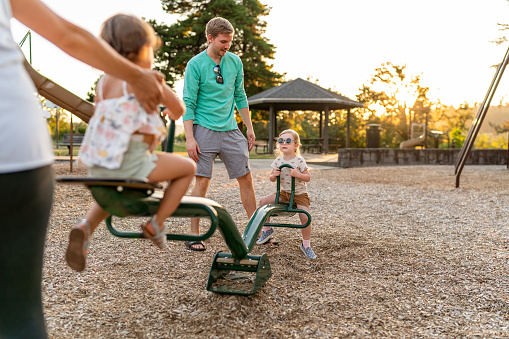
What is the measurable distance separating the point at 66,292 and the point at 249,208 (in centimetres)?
169

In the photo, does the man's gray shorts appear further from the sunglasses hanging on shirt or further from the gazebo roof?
the gazebo roof

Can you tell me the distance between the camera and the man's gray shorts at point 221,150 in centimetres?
388

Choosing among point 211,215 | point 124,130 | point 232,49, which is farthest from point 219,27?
point 232,49

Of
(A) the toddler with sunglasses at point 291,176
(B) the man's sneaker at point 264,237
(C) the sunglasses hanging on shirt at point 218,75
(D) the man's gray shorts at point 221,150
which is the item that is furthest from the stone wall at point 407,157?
(C) the sunglasses hanging on shirt at point 218,75

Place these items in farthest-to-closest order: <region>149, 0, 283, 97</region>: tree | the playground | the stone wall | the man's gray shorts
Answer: <region>149, 0, 283, 97</region>: tree < the stone wall < the man's gray shorts < the playground

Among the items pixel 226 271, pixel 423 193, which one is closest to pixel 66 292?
pixel 226 271

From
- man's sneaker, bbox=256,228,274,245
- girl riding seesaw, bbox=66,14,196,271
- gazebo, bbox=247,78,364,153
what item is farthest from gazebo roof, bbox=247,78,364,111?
girl riding seesaw, bbox=66,14,196,271

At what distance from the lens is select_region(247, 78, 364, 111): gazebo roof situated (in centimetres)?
1984

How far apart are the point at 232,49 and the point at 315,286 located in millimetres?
26085

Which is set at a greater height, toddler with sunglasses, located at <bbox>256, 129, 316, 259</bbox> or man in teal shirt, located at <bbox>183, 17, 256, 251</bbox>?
man in teal shirt, located at <bbox>183, 17, 256, 251</bbox>

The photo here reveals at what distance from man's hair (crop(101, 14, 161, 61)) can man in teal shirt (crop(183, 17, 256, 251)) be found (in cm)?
234

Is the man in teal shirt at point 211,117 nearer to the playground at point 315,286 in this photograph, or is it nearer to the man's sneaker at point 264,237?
the man's sneaker at point 264,237

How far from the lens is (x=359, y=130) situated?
1045 inches

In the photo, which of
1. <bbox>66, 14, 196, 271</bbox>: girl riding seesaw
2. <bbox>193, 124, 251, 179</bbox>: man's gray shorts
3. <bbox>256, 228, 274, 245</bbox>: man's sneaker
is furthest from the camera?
<bbox>256, 228, 274, 245</bbox>: man's sneaker
